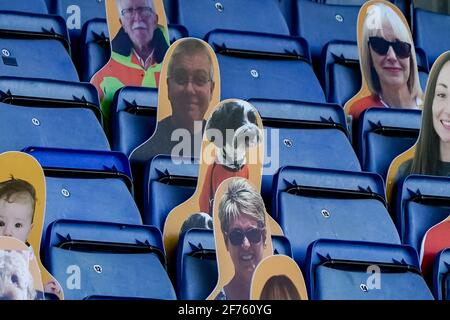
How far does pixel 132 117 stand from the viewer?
113 inches

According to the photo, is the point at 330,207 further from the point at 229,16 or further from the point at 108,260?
the point at 229,16

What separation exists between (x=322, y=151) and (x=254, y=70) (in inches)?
9.8

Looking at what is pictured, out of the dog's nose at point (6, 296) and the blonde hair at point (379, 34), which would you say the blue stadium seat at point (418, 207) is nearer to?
the blonde hair at point (379, 34)

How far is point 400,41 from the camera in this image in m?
3.34

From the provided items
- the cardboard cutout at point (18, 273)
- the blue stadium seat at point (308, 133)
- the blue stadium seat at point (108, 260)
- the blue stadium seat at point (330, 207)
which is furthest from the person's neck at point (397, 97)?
the cardboard cutout at point (18, 273)

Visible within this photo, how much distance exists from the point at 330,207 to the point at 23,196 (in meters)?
0.62

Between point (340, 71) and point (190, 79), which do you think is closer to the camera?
point (190, 79)

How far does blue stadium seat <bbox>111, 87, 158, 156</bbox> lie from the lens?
2.84 meters

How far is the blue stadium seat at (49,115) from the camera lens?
270 centimetres

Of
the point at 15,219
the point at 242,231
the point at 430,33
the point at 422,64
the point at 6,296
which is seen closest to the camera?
the point at 6,296

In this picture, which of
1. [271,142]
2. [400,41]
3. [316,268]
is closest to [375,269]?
[316,268]

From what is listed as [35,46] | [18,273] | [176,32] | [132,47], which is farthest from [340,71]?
[18,273]

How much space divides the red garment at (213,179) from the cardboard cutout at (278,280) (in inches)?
7.7

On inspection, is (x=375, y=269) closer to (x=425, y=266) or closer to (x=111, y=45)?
(x=425, y=266)
